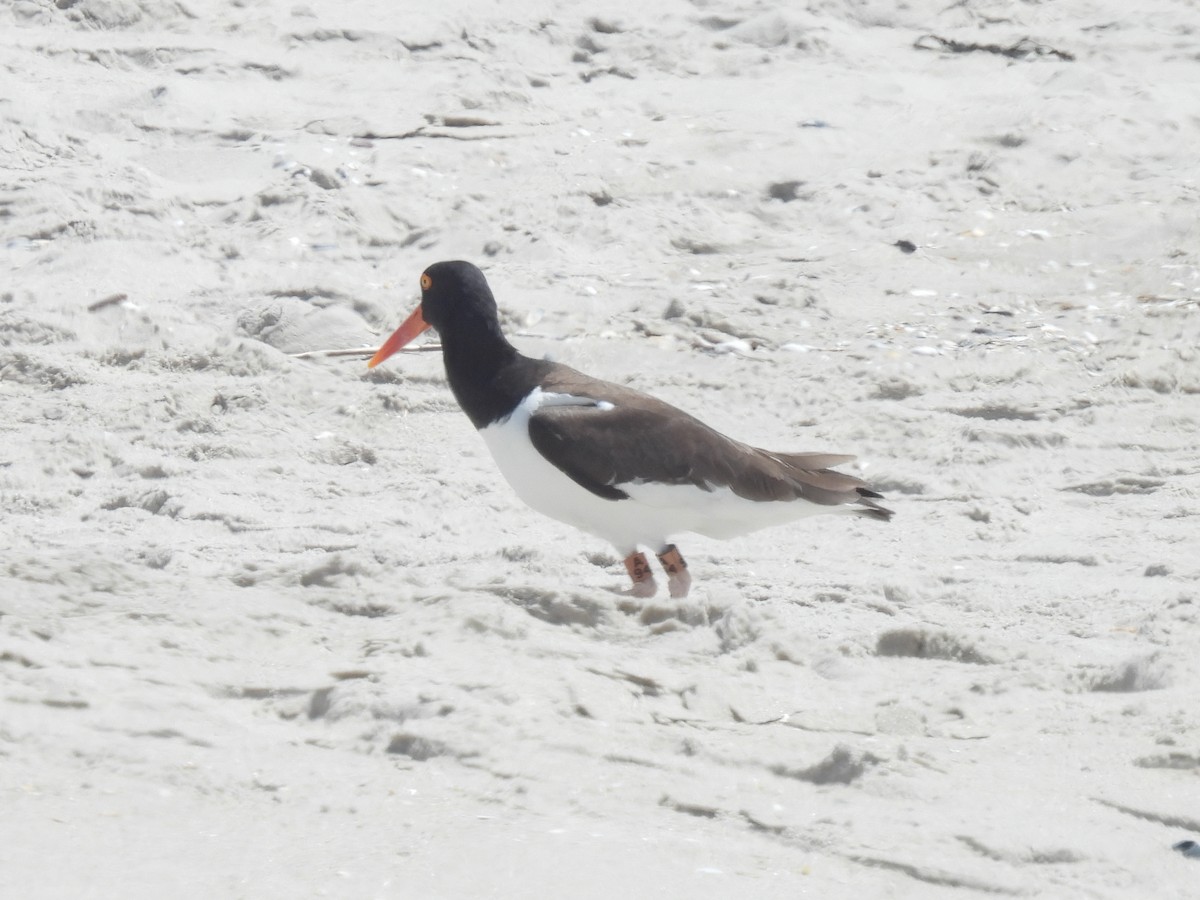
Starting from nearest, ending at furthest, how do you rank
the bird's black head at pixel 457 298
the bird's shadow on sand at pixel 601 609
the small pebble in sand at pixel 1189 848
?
1. the small pebble in sand at pixel 1189 848
2. the bird's shadow on sand at pixel 601 609
3. the bird's black head at pixel 457 298

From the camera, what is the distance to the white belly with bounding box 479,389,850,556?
5.19 meters

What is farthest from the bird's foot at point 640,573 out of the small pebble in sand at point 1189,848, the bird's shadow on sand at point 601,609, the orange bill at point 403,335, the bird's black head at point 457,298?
the small pebble in sand at point 1189,848

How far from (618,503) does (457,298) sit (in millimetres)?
1028

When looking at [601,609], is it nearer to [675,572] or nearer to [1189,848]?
[675,572]

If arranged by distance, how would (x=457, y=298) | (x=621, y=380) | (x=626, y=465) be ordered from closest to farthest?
(x=626, y=465)
(x=457, y=298)
(x=621, y=380)

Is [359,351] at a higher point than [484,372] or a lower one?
lower

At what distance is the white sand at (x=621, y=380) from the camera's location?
319 centimetres

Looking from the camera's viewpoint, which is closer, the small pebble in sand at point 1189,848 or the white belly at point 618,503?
the small pebble in sand at point 1189,848

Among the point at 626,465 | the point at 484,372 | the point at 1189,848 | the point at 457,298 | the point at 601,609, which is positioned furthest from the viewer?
the point at 457,298

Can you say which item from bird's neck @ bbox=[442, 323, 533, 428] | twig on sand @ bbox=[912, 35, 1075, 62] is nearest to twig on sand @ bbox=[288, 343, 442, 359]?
bird's neck @ bbox=[442, 323, 533, 428]

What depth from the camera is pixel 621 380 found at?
680 cm

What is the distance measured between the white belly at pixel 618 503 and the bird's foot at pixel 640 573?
40 millimetres

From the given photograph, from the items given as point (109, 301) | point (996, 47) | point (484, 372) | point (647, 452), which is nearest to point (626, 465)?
point (647, 452)

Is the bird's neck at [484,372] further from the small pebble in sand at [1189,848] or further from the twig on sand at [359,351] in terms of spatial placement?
the small pebble in sand at [1189,848]
